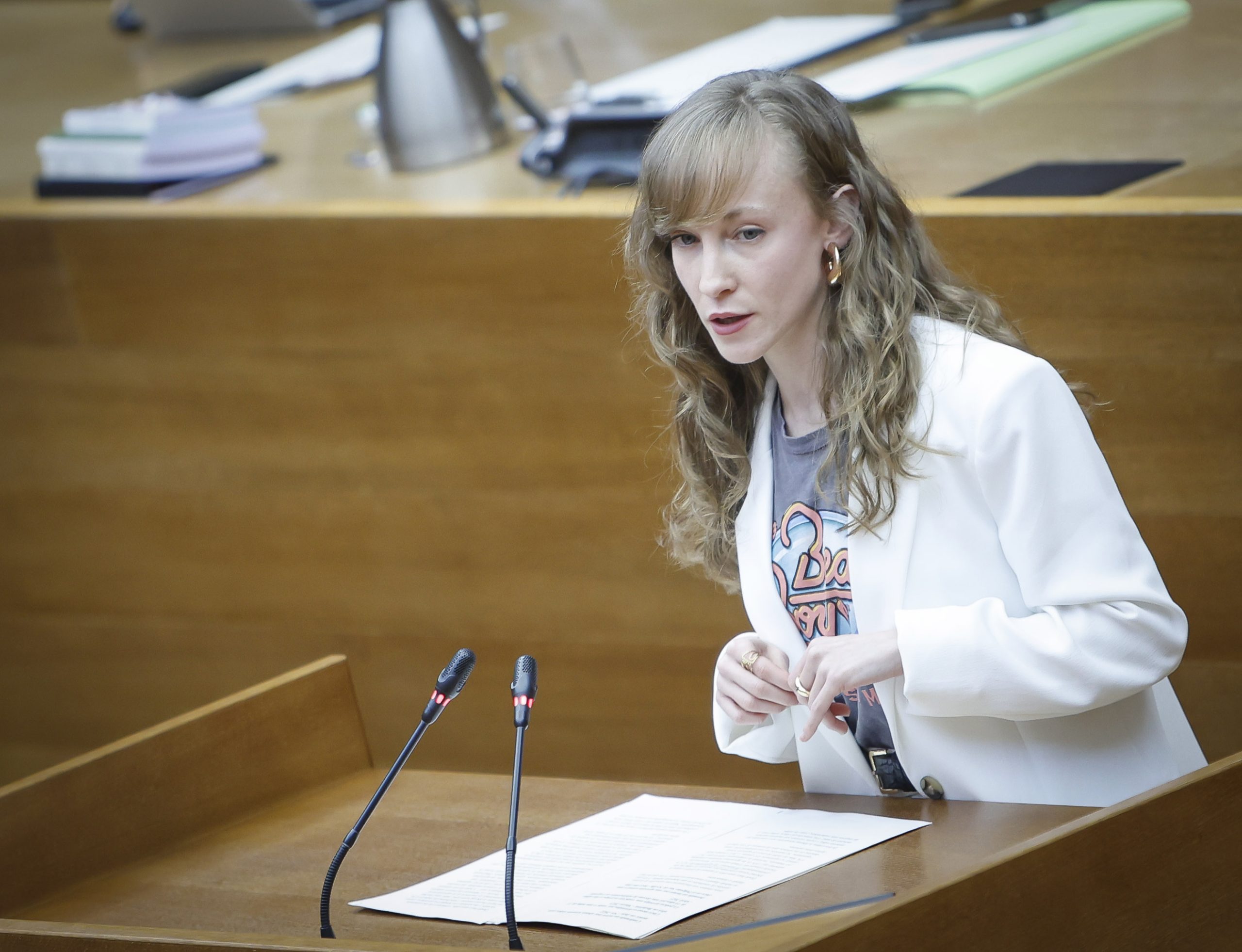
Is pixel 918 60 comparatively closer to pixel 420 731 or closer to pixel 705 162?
pixel 705 162

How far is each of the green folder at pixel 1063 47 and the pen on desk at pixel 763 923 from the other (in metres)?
1.57

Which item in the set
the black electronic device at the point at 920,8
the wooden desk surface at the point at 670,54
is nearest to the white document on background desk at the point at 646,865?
the wooden desk surface at the point at 670,54

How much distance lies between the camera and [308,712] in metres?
1.72

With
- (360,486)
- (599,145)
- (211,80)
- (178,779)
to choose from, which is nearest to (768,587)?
(178,779)

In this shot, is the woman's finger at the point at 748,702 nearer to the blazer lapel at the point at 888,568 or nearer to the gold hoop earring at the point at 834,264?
the blazer lapel at the point at 888,568

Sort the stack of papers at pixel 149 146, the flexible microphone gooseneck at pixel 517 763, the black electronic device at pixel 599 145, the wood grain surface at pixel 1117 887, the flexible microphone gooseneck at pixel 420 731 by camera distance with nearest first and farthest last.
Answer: the wood grain surface at pixel 1117 887, the flexible microphone gooseneck at pixel 517 763, the flexible microphone gooseneck at pixel 420 731, the black electronic device at pixel 599 145, the stack of papers at pixel 149 146

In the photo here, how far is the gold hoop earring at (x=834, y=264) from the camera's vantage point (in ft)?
4.55

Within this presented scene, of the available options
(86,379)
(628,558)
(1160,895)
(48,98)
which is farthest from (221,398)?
(1160,895)

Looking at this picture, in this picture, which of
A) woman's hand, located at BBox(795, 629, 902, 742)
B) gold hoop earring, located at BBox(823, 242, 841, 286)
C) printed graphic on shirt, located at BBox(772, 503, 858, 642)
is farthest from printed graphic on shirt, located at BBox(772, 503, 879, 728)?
gold hoop earring, located at BBox(823, 242, 841, 286)

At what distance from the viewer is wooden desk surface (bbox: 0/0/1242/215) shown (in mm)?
2045

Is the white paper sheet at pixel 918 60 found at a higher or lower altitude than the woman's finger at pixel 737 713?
higher

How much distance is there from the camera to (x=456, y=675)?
1286 millimetres

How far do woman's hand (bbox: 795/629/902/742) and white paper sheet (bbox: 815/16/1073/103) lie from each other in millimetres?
1200

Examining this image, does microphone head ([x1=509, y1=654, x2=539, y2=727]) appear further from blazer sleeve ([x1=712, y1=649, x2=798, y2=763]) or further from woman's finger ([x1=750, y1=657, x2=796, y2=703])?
blazer sleeve ([x1=712, y1=649, x2=798, y2=763])
